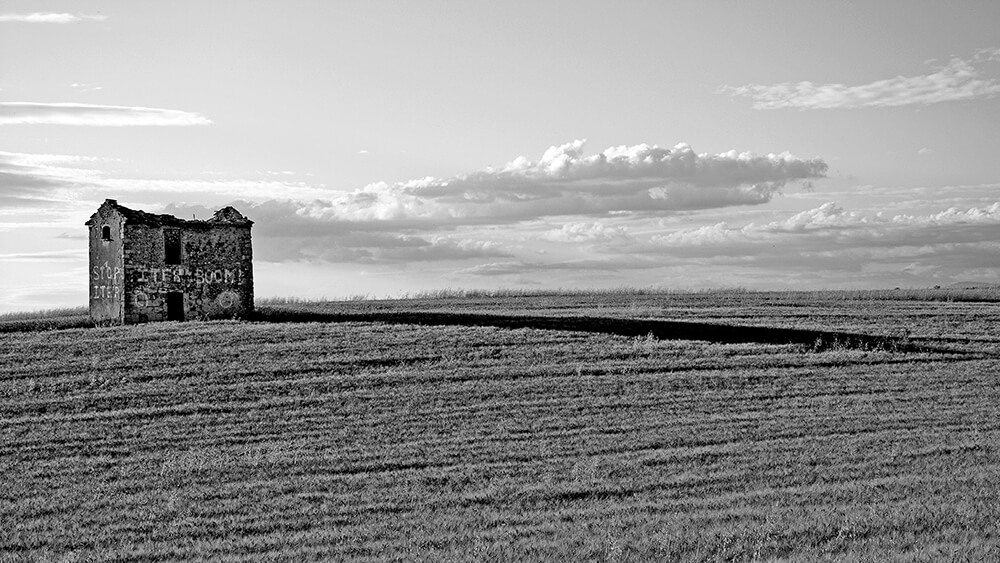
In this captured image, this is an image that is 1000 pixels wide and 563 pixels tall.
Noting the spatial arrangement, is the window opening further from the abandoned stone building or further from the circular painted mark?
the circular painted mark

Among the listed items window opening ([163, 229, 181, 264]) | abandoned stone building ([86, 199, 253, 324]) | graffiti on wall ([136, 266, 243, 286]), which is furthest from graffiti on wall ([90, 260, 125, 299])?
window opening ([163, 229, 181, 264])

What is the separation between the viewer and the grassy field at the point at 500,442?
17.9 metres

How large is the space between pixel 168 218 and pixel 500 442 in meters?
36.4

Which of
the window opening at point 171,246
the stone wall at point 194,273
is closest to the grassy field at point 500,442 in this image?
the stone wall at point 194,273

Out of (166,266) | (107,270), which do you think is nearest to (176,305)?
(166,266)

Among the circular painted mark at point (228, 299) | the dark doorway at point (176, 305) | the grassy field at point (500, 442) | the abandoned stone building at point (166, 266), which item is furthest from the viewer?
the circular painted mark at point (228, 299)

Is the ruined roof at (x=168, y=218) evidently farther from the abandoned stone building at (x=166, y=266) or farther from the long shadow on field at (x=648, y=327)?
the long shadow on field at (x=648, y=327)

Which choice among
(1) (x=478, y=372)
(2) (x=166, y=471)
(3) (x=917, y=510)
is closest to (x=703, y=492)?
(3) (x=917, y=510)

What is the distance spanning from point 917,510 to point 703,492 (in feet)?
13.8

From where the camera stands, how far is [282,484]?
891 inches

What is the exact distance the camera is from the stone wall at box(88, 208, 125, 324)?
2191 inches

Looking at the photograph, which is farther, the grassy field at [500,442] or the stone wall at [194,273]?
the stone wall at [194,273]

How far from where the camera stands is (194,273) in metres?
57.0

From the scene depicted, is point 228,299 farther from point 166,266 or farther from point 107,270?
point 107,270
